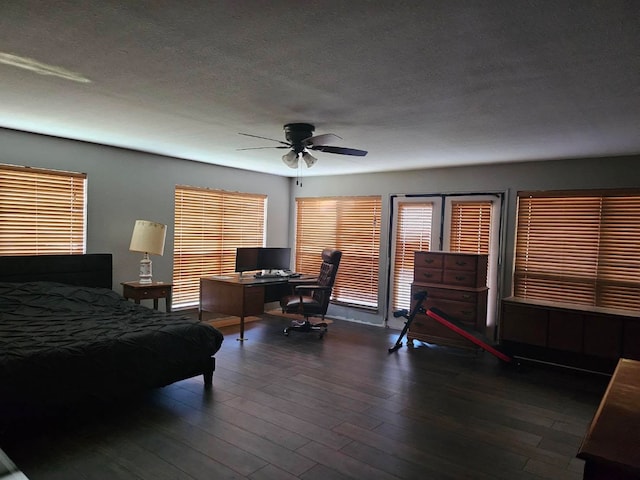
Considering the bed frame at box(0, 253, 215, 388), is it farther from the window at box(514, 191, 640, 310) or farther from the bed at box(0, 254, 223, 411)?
the window at box(514, 191, 640, 310)

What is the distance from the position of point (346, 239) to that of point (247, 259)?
5.95 feet

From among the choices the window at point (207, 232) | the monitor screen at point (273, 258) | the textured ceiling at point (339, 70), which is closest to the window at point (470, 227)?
the textured ceiling at point (339, 70)

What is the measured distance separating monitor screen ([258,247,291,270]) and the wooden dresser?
1.98m

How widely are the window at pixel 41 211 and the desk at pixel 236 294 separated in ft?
5.43

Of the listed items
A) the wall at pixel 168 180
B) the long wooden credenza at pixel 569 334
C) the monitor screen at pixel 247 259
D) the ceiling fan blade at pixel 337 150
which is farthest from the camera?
the monitor screen at pixel 247 259

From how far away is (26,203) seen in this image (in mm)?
4691

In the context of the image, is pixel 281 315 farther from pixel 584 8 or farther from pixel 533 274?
pixel 584 8

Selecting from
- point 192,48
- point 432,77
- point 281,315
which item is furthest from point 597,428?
point 281,315

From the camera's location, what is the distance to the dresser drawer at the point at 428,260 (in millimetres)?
5594

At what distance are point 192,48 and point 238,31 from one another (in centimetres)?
36

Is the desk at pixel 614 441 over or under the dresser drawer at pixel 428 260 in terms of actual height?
under

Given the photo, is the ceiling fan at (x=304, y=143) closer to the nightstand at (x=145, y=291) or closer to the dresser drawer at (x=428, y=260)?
the dresser drawer at (x=428, y=260)

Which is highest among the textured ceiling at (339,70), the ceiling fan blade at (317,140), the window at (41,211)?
the textured ceiling at (339,70)

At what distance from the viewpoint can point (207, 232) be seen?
6.58 meters
